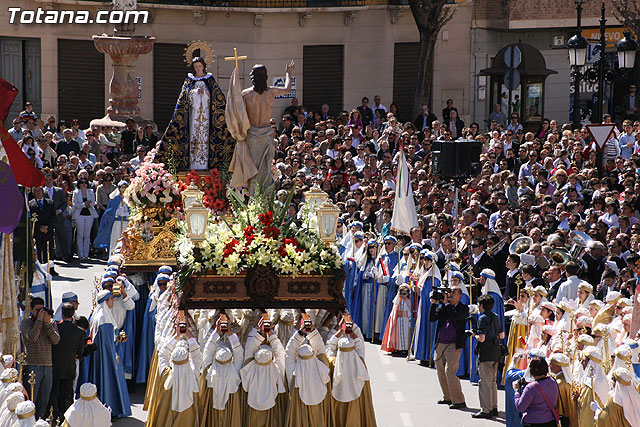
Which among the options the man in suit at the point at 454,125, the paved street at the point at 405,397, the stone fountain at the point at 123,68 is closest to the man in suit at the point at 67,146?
the stone fountain at the point at 123,68

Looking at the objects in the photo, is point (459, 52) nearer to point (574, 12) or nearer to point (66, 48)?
point (574, 12)

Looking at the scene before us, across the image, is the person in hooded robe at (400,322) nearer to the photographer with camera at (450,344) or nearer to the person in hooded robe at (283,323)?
the photographer with camera at (450,344)

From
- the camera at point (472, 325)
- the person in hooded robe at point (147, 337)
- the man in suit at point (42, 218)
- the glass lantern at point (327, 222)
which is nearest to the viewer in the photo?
A: the glass lantern at point (327, 222)

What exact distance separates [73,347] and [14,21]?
72.6 ft

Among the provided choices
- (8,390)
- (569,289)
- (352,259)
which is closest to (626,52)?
(352,259)

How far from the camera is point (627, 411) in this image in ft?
36.2

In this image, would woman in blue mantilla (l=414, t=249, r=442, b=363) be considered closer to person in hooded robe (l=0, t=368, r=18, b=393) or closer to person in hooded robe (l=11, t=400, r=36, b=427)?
person in hooded robe (l=0, t=368, r=18, b=393)

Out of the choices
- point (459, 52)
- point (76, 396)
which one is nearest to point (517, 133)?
point (459, 52)

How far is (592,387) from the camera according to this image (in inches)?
447

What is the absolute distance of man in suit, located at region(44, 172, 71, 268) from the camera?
866 inches

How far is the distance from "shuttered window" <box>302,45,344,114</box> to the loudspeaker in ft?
53.3

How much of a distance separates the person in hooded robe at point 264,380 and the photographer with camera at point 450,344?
10.6 feet

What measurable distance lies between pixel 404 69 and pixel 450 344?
68.9 feet

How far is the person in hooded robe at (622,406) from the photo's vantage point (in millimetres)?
11039
